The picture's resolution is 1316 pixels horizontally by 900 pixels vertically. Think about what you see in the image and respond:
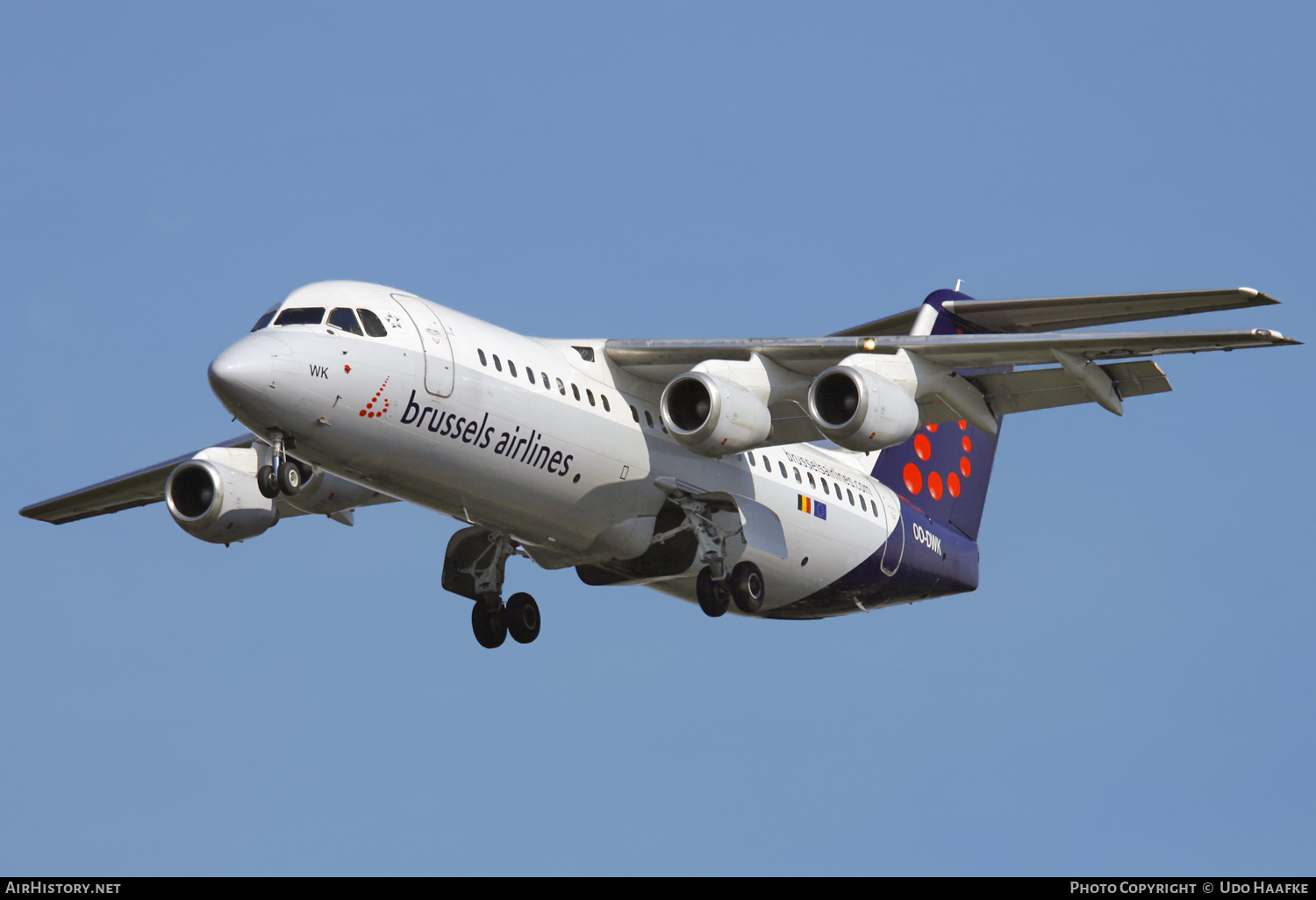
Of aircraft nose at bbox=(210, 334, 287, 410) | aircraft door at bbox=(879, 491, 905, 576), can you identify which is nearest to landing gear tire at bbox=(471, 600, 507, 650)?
aircraft door at bbox=(879, 491, 905, 576)

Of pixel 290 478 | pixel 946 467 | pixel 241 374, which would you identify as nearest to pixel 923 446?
pixel 946 467

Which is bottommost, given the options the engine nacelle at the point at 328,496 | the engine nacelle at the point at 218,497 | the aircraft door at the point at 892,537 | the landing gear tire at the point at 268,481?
the landing gear tire at the point at 268,481

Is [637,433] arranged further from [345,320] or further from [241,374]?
[241,374]

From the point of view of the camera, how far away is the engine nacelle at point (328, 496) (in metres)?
20.5

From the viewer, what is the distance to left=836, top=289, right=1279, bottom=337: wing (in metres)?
18.4

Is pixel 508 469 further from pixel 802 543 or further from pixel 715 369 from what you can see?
pixel 802 543

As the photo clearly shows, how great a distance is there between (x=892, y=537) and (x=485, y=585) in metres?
4.79

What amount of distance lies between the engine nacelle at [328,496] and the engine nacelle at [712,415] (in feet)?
12.9

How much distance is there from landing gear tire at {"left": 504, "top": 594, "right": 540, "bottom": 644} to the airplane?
0.02m

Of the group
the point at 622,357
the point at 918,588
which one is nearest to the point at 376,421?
the point at 622,357

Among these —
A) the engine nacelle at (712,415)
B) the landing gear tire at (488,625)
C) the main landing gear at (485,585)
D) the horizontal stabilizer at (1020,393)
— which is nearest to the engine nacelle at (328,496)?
the main landing gear at (485,585)

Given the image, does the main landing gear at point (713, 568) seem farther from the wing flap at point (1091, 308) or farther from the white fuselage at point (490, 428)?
the wing flap at point (1091, 308)

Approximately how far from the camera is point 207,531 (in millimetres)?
20359

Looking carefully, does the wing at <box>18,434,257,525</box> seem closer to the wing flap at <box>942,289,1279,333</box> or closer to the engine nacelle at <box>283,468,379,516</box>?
the engine nacelle at <box>283,468,379,516</box>
